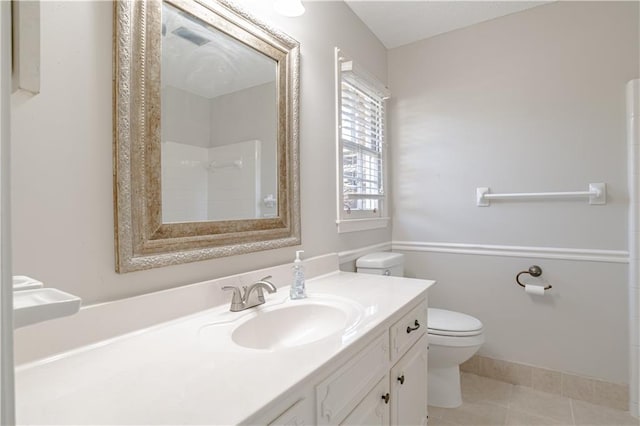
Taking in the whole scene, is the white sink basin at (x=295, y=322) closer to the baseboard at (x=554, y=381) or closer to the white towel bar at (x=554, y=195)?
the white towel bar at (x=554, y=195)

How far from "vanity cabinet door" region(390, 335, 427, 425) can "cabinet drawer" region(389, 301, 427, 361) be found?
36mm

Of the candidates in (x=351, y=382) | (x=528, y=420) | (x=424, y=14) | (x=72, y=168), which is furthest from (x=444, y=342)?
(x=424, y=14)

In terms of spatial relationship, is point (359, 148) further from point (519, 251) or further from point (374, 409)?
point (374, 409)

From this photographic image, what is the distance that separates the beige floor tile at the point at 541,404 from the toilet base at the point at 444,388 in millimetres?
326

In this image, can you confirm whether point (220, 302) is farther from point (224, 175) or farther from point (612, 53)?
point (612, 53)

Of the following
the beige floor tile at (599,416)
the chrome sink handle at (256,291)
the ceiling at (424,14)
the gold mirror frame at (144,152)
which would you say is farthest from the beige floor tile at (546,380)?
the ceiling at (424,14)

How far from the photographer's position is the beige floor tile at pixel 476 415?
5.74 ft

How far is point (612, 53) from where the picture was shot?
1.85 m

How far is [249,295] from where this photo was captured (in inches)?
45.3

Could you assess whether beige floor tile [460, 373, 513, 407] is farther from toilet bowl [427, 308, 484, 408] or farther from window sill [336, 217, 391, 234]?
window sill [336, 217, 391, 234]

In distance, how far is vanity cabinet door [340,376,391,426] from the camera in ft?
2.99

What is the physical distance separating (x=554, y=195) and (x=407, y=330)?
1391 mm

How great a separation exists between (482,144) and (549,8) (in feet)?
2.89

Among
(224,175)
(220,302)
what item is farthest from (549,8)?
(220,302)
